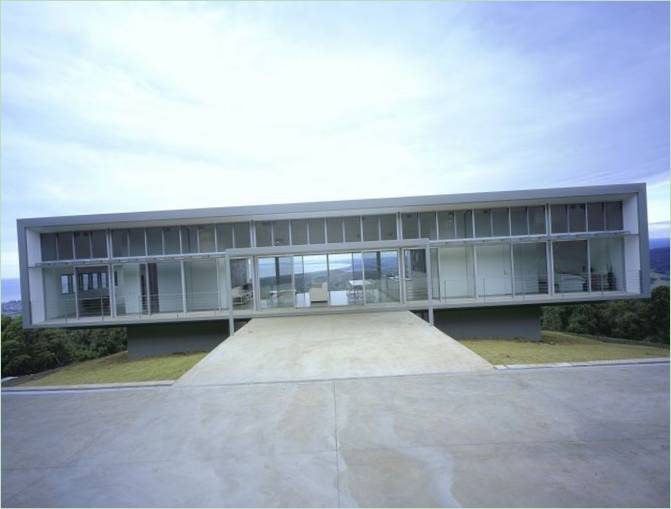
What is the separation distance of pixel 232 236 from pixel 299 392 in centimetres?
1129

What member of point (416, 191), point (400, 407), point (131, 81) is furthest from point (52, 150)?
point (416, 191)

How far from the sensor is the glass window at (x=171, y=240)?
1555cm

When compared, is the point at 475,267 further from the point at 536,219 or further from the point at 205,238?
the point at 205,238

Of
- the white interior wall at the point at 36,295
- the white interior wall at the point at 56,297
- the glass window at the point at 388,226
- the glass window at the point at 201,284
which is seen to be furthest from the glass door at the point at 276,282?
the white interior wall at the point at 36,295

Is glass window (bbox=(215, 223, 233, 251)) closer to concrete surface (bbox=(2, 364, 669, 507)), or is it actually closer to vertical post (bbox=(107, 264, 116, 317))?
vertical post (bbox=(107, 264, 116, 317))

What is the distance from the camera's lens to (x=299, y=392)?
5301 mm

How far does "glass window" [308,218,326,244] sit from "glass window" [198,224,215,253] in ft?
13.9

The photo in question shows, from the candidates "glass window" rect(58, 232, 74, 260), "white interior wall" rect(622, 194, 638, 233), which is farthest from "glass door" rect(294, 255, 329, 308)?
"white interior wall" rect(622, 194, 638, 233)

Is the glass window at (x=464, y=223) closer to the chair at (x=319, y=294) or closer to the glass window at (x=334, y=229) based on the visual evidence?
the glass window at (x=334, y=229)

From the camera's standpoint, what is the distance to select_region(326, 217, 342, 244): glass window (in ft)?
51.3

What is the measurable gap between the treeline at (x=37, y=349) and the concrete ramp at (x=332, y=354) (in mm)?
22519

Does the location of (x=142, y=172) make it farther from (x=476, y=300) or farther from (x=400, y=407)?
(x=400, y=407)

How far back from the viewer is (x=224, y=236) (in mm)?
15531

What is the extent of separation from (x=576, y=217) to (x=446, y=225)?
5424mm
